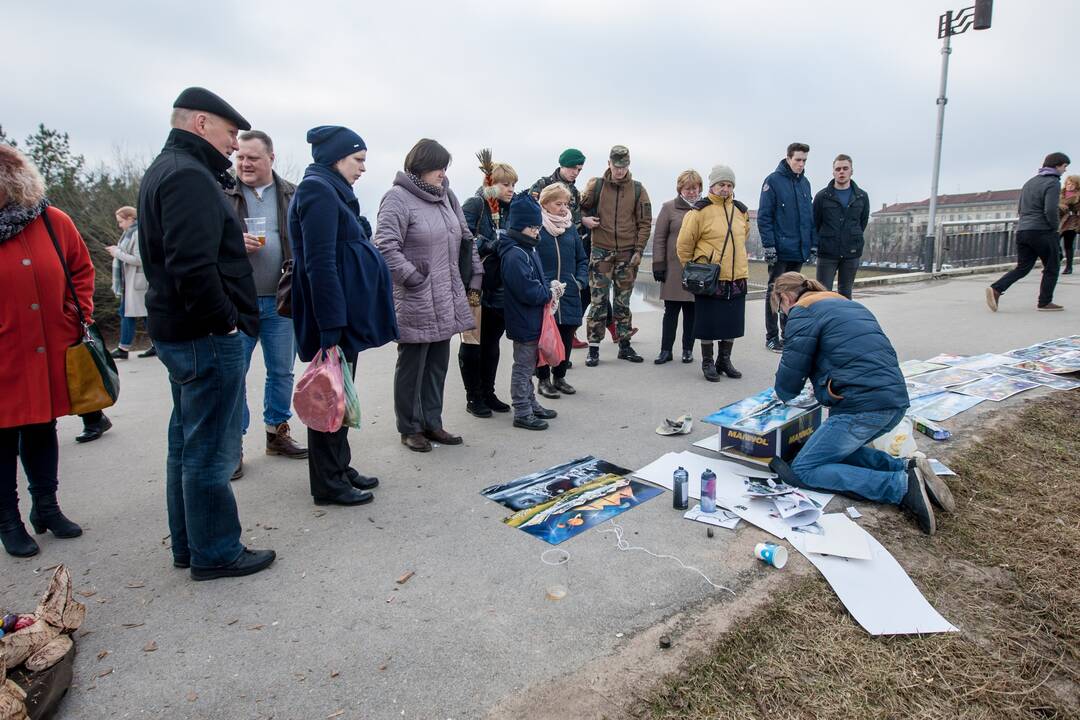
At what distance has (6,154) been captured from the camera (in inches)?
112

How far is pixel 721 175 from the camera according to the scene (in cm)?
574

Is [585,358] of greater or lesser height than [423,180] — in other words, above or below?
below

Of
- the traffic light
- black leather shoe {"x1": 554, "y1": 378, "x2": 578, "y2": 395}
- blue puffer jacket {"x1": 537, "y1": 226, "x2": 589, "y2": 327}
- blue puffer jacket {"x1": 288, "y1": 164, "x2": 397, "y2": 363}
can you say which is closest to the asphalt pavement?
black leather shoe {"x1": 554, "y1": 378, "x2": 578, "y2": 395}

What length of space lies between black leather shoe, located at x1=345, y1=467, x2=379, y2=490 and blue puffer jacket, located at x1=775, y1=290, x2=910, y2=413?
2.38m

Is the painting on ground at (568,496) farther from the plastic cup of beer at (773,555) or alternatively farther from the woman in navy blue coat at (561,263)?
the woman in navy blue coat at (561,263)

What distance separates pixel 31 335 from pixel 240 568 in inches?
56.4

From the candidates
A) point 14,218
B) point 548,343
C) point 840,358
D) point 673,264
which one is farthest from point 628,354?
point 14,218

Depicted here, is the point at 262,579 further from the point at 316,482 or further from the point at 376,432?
the point at 376,432

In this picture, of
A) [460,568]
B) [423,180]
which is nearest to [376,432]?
[423,180]

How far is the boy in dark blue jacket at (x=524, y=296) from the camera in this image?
463 centimetres

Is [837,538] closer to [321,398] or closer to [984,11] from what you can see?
[321,398]

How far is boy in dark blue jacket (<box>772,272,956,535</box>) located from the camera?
336 cm

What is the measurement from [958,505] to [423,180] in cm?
348

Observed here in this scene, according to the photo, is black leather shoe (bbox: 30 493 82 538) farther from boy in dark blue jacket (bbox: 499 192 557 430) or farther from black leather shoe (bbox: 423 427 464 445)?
boy in dark blue jacket (bbox: 499 192 557 430)
